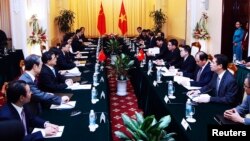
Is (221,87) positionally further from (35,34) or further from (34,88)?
(35,34)

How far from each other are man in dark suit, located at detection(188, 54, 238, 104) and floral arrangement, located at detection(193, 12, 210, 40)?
6609 millimetres

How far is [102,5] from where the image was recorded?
1568 cm

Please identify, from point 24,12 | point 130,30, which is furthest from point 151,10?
point 24,12

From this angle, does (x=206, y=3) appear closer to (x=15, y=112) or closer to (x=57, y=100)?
(x=57, y=100)

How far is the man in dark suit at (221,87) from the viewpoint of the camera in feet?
11.8

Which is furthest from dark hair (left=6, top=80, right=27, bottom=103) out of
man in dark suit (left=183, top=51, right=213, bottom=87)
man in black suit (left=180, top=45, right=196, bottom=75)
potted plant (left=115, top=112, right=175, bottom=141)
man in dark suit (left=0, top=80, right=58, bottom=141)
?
man in black suit (left=180, top=45, right=196, bottom=75)

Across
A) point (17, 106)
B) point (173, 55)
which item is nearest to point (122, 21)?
point (173, 55)

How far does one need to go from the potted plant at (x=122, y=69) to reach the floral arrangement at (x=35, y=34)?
4033mm

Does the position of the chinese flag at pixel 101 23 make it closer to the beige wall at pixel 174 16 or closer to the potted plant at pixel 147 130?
the beige wall at pixel 174 16

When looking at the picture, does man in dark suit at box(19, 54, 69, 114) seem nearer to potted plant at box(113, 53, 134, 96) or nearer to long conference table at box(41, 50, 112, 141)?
long conference table at box(41, 50, 112, 141)

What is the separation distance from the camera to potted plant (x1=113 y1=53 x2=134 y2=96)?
653cm

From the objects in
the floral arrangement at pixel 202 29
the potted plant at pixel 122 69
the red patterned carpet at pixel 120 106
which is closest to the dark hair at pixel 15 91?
the red patterned carpet at pixel 120 106

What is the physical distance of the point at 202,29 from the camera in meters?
10.6

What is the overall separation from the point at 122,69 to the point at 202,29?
4.85 meters
